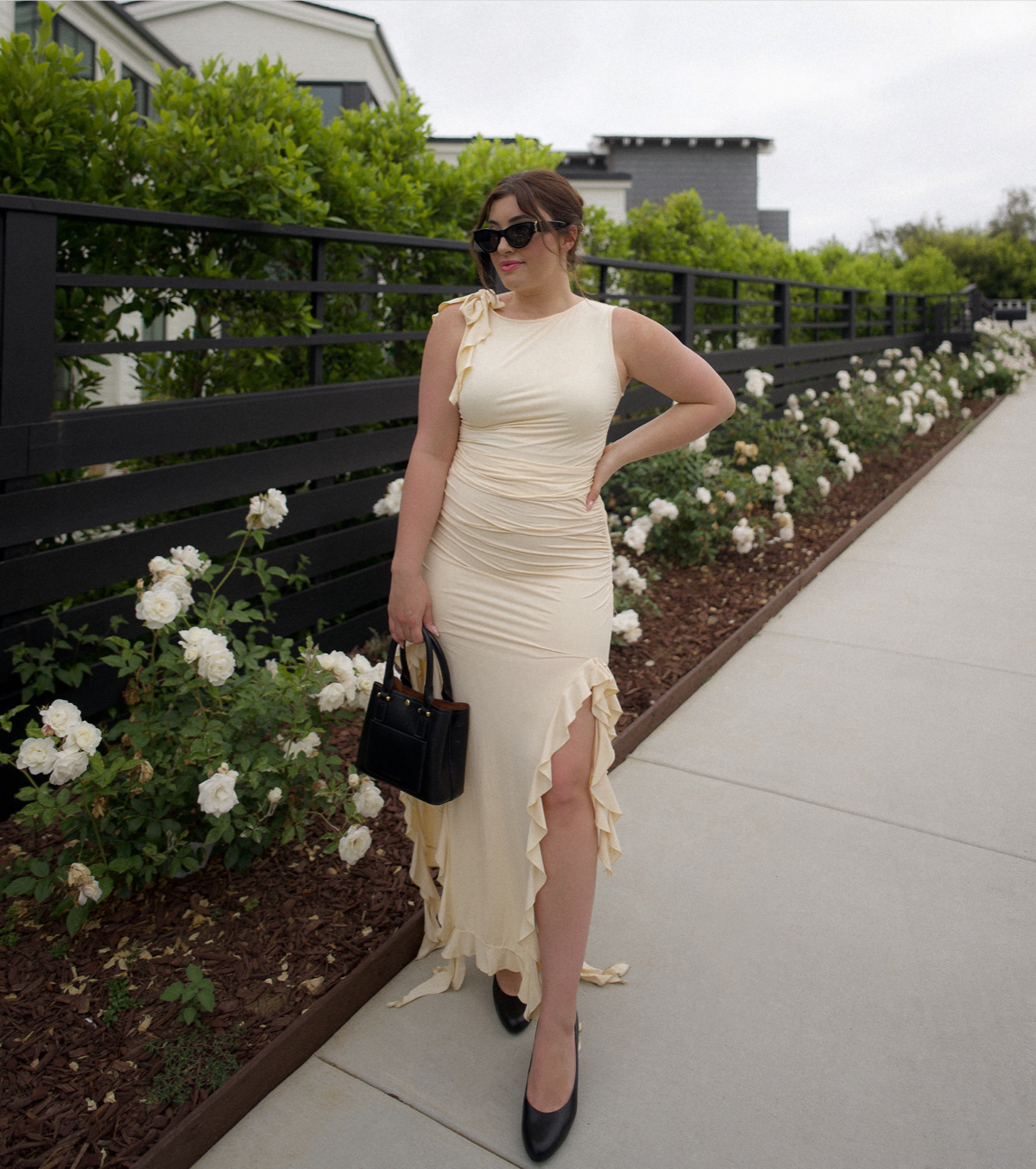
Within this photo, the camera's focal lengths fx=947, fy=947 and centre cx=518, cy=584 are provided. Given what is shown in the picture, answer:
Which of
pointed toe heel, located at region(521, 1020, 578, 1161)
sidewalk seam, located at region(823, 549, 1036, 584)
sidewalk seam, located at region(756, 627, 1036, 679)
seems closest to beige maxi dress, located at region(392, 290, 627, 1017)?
pointed toe heel, located at region(521, 1020, 578, 1161)

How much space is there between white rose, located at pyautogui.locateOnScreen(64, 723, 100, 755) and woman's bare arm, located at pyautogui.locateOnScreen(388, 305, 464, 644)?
2.45ft

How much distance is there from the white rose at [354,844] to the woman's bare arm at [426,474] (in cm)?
59

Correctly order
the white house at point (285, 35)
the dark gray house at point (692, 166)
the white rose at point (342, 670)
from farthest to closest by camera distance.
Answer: the dark gray house at point (692, 166)
the white house at point (285, 35)
the white rose at point (342, 670)

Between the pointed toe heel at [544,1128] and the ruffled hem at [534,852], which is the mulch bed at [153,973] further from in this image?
the pointed toe heel at [544,1128]

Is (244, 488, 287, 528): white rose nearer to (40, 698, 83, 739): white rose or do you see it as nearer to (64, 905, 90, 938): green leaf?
(40, 698, 83, 739): white rose

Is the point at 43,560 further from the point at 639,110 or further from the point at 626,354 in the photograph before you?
the point at 639,110

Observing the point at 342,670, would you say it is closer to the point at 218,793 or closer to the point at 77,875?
the point at 218,793

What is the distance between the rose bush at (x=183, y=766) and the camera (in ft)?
7.50

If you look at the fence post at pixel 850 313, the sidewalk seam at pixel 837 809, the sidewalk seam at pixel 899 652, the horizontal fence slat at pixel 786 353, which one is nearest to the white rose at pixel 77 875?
the sidewalk seam at pixel 837 809

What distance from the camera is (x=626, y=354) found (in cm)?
217

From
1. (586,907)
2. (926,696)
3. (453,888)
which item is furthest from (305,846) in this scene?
(926,696)

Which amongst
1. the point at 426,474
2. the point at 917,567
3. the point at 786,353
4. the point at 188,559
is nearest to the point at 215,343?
the point at 188,559

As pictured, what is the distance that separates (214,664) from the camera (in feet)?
7.79

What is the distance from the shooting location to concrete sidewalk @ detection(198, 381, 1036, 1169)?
197 cm
